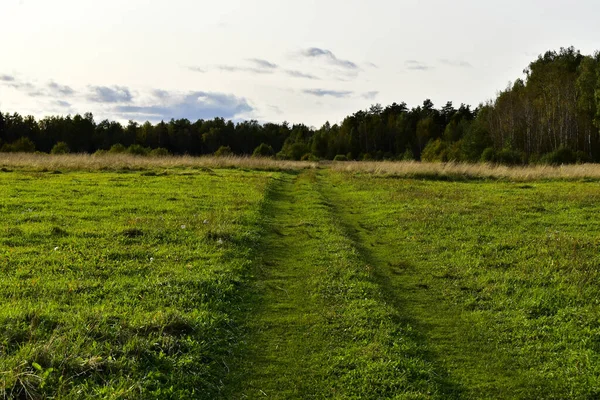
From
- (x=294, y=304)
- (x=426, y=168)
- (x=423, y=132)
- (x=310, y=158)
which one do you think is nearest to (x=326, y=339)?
(x=294, y=304)

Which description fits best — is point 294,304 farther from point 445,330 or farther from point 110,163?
point 110,163

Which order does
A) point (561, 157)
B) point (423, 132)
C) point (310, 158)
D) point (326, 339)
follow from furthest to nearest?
point (423, 132)
point (310, 158)
point (561, 157)
point (326, 339)

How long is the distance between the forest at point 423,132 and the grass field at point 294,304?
3667 cm

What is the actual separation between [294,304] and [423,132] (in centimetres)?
9123

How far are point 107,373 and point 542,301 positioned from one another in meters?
6.63

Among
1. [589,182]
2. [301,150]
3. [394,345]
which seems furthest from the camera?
[301,150]

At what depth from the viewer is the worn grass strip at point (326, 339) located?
16.4 ft

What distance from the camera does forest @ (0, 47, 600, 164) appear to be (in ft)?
177

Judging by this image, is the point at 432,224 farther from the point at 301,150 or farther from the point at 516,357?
the point at 301,150

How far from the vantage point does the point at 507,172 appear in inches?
1265

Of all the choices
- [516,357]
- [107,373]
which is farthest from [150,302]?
[516,357]

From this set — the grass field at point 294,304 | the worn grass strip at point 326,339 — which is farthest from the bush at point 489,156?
the worn grass strip at point 326,339

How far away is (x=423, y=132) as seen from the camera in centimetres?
9356

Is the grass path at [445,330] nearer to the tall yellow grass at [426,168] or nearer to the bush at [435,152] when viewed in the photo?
the tall yellow grass at [426,168]
